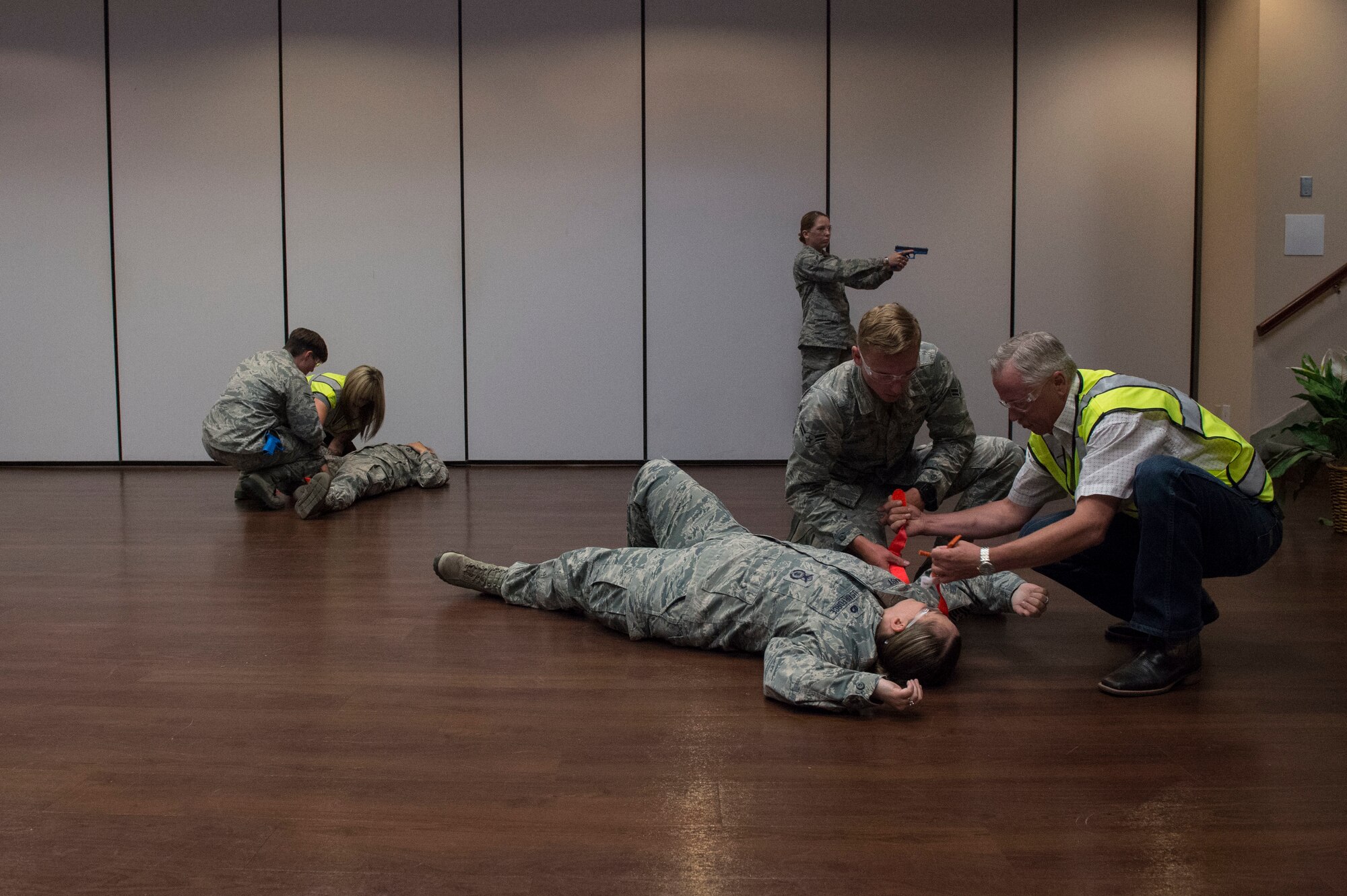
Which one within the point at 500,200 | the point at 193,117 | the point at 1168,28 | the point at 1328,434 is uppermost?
the point at 1168,28

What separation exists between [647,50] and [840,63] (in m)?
1.29

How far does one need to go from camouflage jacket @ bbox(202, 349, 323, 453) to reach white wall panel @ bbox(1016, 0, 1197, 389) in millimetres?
4662

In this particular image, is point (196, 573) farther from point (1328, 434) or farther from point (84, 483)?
point (1328, 434)

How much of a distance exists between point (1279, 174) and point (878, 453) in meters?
4.54

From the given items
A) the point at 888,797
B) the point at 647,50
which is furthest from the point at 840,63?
the point at 888,797

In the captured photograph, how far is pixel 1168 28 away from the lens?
745cm

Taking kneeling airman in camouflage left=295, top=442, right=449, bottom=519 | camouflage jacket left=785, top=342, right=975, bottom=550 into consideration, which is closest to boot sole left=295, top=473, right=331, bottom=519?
kneeling airman in camouflage left=295, top=442, right=449, bottom=519

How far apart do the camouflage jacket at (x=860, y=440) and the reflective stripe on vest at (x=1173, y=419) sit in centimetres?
75

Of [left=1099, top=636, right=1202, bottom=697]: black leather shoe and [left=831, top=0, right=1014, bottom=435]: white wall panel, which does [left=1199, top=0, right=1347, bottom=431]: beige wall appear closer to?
[left=831, top=0, right=1014, bottom=435]: white wall panel

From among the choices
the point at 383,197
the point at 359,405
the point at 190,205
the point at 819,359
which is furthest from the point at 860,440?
the point at 190,205

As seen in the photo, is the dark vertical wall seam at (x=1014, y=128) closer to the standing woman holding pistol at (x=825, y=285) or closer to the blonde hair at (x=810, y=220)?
the standing woman holding pistol at (x=825, y=285)

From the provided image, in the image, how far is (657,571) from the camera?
9.99 feet

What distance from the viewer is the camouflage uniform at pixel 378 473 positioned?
5723 millimetres

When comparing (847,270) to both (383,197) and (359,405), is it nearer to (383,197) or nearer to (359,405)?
(359,405)
